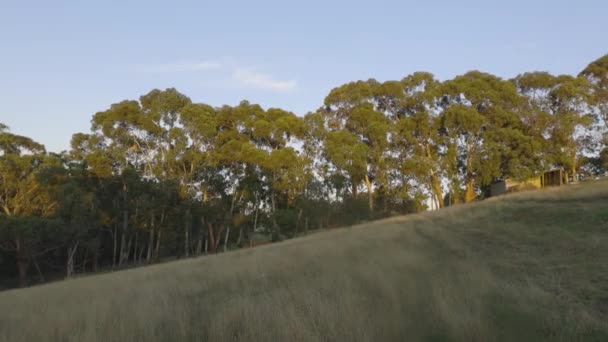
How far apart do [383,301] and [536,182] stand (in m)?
37.2

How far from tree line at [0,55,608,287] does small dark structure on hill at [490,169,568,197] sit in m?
0.95

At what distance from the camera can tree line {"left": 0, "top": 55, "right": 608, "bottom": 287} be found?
35844 millimetres

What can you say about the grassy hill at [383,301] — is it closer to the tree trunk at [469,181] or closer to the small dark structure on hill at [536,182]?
the tree trunk at [469,181]

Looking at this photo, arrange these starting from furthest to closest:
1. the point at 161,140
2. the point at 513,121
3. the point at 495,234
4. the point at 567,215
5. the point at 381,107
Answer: the point at 381,107 → the point at 161,140 → the point at 513,121 → the point at 567,215 → the point at 495,234

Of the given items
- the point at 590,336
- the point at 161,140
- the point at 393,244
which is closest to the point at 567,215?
the point at 393,244

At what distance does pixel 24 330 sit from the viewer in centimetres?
608

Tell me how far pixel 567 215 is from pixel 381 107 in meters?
32.1

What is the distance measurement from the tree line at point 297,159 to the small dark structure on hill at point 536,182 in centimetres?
95

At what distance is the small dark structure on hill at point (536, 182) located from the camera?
119ft

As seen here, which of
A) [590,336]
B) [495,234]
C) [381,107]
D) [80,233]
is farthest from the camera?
[381,107]

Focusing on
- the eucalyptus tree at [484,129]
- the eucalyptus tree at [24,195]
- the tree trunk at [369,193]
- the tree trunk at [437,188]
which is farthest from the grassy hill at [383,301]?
the tree trunk at [369,193]

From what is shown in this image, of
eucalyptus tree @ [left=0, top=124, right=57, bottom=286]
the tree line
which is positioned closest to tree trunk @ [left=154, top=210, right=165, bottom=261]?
the tree line

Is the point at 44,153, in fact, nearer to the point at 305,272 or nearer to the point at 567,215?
the point at 305,272

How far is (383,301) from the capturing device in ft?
18.2
